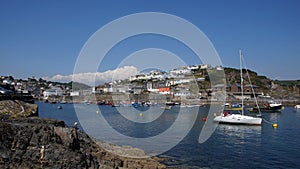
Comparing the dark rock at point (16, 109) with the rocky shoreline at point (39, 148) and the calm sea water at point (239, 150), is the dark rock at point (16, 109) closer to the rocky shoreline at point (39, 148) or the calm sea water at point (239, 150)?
the calm sea water at point (239, 150)

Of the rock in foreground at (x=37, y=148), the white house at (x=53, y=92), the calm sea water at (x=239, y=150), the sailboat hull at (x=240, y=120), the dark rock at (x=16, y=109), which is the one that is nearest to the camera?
the rock in foreground at (x=37, y=148)

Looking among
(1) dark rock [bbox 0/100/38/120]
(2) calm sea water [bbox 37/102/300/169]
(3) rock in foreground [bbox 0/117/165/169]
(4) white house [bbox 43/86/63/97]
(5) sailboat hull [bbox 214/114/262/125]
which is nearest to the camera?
(3) rock in foreground [bbox 0/117/165/169]

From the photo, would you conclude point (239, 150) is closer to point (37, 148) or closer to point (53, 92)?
point (37, 148)

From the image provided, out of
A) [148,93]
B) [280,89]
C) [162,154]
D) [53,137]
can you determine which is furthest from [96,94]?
[53,137]

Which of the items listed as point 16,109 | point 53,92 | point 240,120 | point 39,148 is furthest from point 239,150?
point 53,92

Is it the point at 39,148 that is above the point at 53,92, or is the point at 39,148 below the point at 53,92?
below

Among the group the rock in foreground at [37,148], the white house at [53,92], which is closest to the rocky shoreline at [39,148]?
the rock in foreground at [37,148]

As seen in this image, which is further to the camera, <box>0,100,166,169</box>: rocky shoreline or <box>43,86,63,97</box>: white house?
<box>43,86,63,97</box>: white house

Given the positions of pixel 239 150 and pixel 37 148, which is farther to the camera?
pixel 239 150

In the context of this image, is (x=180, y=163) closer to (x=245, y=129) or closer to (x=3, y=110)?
(x=3, y=110)

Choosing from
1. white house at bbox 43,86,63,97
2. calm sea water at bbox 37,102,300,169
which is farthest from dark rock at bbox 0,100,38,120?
white house at bbox 43,86,63,97

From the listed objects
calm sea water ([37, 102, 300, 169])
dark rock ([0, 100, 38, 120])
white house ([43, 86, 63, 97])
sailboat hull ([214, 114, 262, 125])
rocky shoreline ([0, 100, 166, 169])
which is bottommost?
calm sea water ([37, 102, 300, 169])

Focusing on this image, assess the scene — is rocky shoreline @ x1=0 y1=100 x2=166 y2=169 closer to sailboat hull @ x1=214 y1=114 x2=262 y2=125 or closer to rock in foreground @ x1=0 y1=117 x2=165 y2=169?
rock in foreground @ x1=0 y1=117 x2=165 y2=169

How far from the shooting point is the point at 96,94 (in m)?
149
